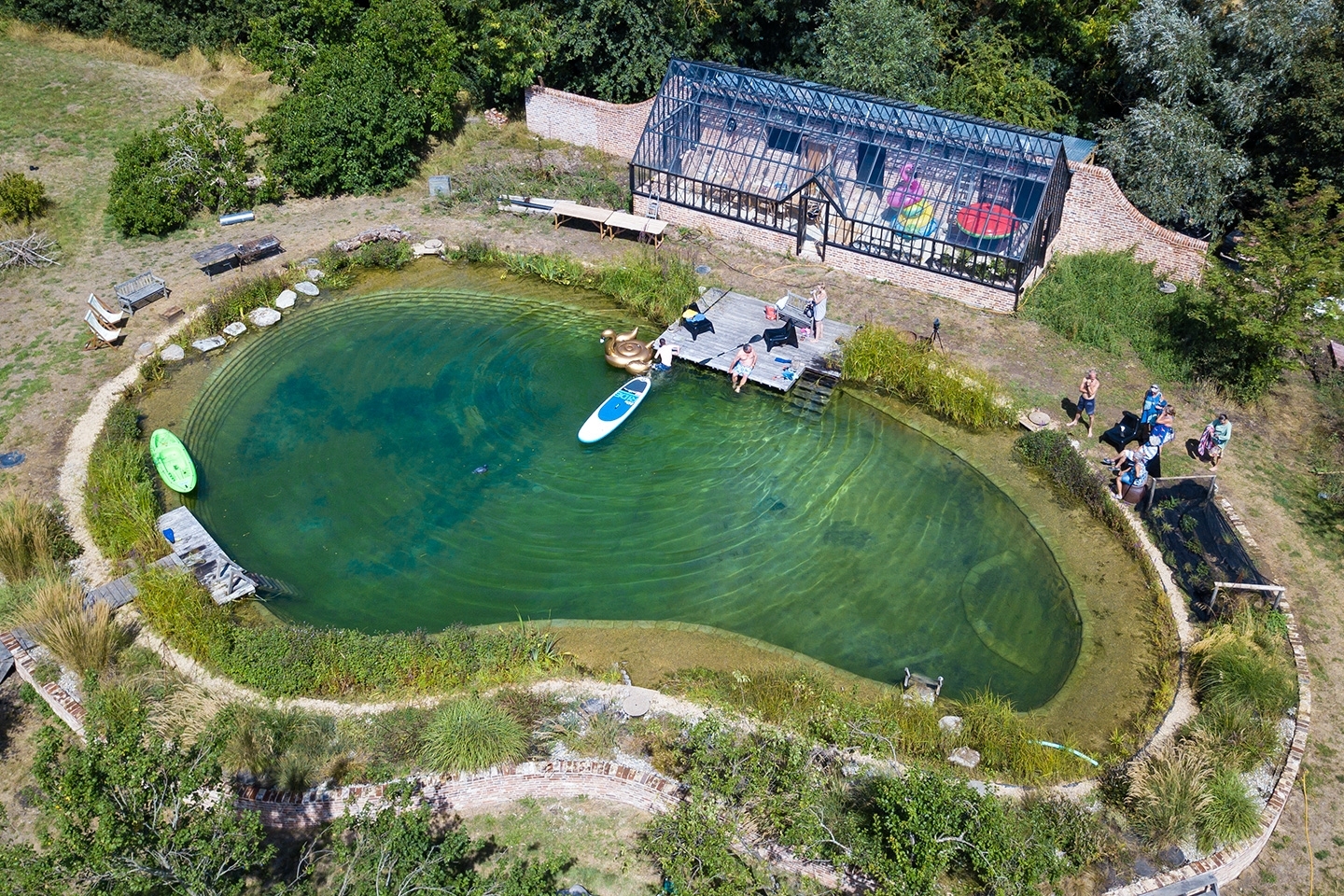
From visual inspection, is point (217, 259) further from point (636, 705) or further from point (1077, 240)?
point (1077, 240)

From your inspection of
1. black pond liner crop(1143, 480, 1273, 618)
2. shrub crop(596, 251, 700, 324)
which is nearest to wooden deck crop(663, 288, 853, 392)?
shrub crop(596, 251, 700, 324)

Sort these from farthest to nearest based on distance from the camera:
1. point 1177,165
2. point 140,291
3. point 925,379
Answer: point 1177,165 < point 140,291 < point 925,379

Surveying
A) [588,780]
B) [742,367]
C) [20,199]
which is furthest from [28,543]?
[742,367]

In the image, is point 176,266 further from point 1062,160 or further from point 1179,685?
point 1179,685

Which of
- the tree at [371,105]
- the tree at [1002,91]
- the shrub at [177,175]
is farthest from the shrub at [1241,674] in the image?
the shrub at [177,175]

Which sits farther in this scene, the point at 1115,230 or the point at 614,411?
the point at 1115,230

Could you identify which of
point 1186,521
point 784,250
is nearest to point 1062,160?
point 784,250

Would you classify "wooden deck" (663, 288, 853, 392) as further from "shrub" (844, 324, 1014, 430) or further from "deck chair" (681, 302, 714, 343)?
"shrub" (844, 324, 1014, 430)
